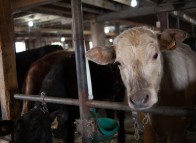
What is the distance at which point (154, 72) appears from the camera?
2047mm

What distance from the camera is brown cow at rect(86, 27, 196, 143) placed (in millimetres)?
1903

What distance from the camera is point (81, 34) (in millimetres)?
2170

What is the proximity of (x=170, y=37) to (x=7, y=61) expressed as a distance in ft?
6.35

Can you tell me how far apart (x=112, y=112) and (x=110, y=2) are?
8.28ft

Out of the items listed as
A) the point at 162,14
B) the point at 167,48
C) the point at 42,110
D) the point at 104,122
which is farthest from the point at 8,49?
the point at 162,14

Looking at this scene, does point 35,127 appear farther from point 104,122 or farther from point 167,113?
point 167,113

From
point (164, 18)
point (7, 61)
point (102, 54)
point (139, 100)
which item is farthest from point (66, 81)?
point (164, 18)

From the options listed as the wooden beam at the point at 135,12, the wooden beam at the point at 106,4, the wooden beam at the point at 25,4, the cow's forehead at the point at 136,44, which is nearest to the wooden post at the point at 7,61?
the wooden beam at the point at 25,4

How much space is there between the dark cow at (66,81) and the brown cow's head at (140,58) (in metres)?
1.35

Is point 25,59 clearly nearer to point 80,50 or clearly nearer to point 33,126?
point 33,126

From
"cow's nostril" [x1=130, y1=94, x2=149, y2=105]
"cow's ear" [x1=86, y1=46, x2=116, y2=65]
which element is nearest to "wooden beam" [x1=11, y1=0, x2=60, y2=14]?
"cow's ear" [x1=86, y1=46, x2=116, y2=65]

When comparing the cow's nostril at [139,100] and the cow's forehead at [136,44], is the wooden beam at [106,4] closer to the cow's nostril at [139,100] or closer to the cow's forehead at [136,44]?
the cow's forehead at [136,44]

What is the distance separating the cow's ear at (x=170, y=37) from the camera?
213cm

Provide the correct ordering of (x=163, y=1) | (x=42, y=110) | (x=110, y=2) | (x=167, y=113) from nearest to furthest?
(x=167, y=113)
(x=42, y=110)
(x=163, y=1)
(x=110, y=2)
